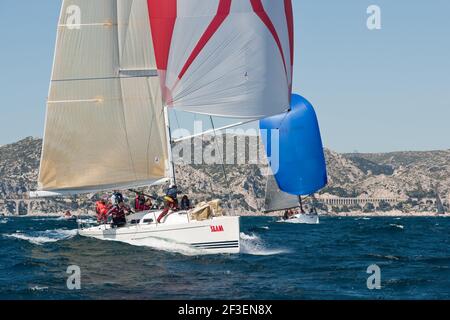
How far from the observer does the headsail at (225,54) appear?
1051 inches

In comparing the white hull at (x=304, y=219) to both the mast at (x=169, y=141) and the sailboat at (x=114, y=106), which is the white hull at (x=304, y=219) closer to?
the sailboat at (x=114, y=106)

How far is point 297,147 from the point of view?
5778 centimetres

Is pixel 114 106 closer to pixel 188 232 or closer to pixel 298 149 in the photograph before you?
pixel 188 232

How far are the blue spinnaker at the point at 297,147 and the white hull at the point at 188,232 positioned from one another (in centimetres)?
2849

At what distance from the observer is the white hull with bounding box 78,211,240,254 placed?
2706 centimetres

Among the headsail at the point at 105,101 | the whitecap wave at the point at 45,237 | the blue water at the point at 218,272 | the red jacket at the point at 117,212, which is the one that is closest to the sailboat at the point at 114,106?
the headsail at the point at 105,101

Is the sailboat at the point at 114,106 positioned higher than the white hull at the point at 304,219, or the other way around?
the sailboat at the point at 114,106

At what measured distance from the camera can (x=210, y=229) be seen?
88.8 feet

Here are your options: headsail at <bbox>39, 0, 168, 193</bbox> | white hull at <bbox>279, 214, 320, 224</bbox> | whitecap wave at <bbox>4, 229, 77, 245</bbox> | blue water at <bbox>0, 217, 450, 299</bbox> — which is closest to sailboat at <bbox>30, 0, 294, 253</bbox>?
headsail at <bbox>39, 0, 168, 193</bbox>

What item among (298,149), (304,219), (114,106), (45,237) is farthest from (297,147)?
(114,106)

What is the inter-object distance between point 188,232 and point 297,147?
31199 millimetres
